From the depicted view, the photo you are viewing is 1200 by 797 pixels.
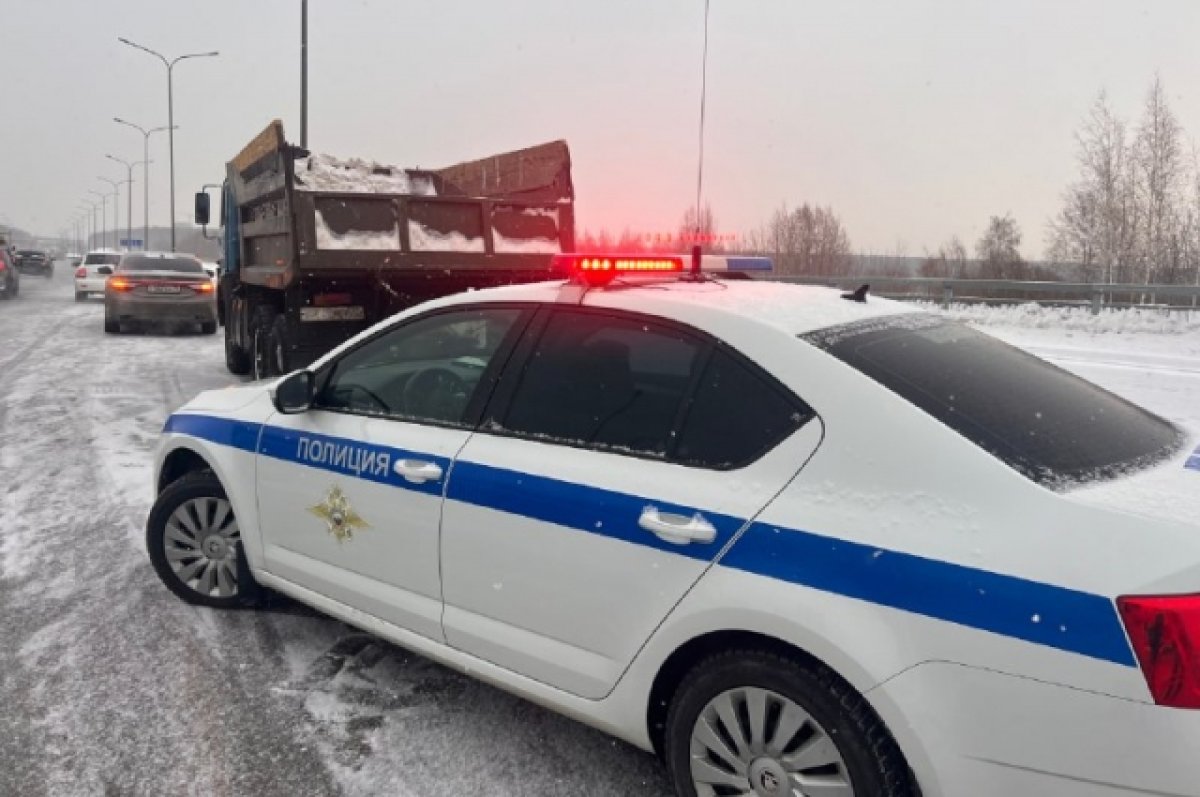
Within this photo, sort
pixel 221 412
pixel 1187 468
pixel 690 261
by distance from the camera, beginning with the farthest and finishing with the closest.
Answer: pixel 221 412, pixel 690 261, pixel 1187 468

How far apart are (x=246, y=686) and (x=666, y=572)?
6.28 ft

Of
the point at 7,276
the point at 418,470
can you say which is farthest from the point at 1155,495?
the point at 7,276

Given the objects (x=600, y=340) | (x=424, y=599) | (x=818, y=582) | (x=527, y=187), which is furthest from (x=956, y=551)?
(x=527, y=187)

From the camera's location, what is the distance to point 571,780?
2836 millimetres

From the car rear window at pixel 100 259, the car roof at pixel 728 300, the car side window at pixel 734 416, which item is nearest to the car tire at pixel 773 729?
the car side window at pixel 734 416

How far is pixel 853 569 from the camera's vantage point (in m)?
2.05

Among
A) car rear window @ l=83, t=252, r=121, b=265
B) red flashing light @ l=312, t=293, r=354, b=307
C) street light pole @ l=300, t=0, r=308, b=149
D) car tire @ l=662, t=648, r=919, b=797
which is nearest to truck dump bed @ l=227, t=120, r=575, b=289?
red flashing light @ l=312, t=293, r=354, b=307

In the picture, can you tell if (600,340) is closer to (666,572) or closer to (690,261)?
(690,261)

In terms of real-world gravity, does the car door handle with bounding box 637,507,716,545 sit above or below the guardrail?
below

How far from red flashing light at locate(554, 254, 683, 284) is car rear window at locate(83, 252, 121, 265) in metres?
29.6

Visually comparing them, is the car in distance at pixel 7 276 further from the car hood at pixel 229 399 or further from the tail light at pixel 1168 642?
the tail light at pixel 1168 642

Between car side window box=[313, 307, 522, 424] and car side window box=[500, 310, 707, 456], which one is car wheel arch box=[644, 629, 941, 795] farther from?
car side window box=[313, 307, 522, 424]

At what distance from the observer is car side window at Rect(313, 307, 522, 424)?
3098 mm

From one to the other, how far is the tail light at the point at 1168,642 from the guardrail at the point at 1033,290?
40.2ft
